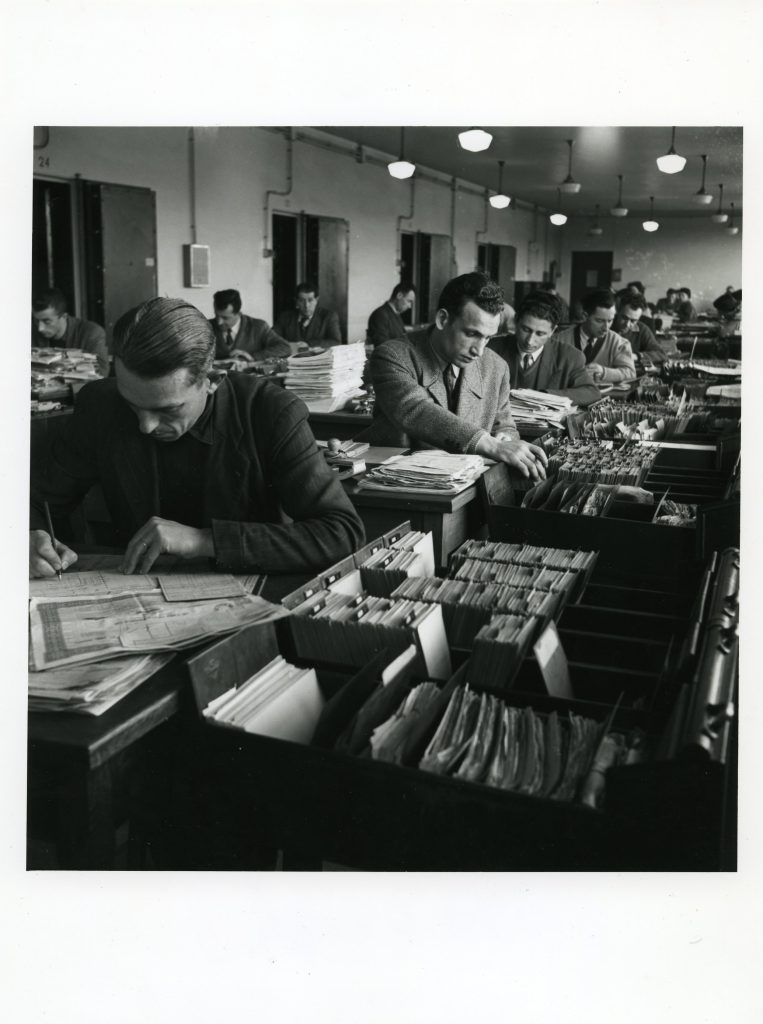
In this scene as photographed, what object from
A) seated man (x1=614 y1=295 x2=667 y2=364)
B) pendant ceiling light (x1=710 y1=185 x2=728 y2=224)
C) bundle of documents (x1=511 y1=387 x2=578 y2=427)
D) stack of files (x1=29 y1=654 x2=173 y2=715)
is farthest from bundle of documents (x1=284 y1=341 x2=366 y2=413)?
pendant ceiling light (x1=710 y1=185 x2=728 y2=224)

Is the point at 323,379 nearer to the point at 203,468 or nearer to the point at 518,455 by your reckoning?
the point at 518,455

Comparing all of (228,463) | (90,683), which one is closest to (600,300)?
(228,463)

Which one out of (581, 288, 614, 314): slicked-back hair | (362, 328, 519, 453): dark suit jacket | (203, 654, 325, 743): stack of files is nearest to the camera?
(203, 654, 325, 743): stack of files

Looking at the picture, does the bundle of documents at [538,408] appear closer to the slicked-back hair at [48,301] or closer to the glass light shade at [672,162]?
the slicked-back hair at [48,301]

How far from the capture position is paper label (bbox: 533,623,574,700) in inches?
61.7

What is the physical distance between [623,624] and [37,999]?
133cm

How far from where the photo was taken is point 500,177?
1194 cm

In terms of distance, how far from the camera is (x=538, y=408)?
175 inches

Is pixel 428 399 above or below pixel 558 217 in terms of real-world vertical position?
below

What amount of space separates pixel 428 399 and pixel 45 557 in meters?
1.83

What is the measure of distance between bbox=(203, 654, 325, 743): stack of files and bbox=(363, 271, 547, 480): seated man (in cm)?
172

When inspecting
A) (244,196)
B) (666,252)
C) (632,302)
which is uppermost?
(666,252)

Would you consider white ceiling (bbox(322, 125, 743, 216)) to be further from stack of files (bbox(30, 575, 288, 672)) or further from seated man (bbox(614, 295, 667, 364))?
stack of files (bbox(30, 575, 288, 672))
